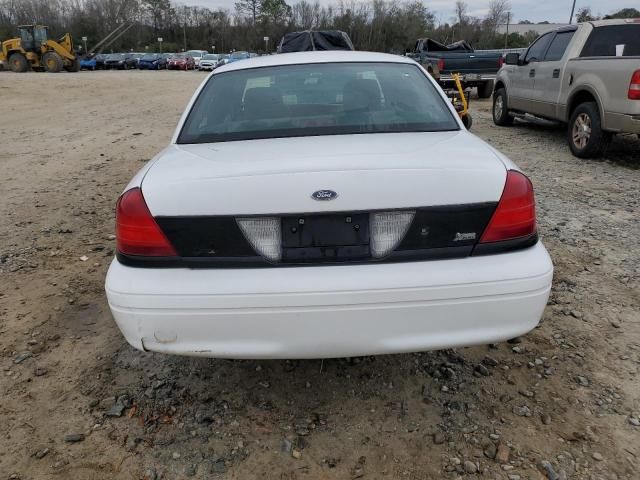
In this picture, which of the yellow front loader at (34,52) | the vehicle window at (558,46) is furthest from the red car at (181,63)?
the vehicle window at (558,46)

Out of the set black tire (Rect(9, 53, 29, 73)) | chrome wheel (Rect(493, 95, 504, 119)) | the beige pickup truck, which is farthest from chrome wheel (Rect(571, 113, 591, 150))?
black tire (Rect(9, 53, 29, 73))

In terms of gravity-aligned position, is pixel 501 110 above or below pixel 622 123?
below

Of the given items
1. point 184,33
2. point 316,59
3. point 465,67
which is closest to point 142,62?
point 184,33

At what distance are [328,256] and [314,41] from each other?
16.3 meters

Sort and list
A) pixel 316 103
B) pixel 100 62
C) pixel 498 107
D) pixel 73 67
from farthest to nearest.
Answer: pixel 100 62, pixel 73 67, pixel 498 107, pixel 316 103

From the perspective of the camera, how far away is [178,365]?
3004 mm

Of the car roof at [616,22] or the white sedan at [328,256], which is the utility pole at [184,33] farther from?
the white sedan at [328,256]

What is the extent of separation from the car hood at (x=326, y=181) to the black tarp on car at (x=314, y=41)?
50.4ft

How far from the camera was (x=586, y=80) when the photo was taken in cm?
758

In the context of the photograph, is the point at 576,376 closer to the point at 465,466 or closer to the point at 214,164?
the point at 465,466

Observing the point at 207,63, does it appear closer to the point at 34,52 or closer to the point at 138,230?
the point at 34,52

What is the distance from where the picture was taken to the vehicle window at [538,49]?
9.20 metres

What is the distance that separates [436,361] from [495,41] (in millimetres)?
81219

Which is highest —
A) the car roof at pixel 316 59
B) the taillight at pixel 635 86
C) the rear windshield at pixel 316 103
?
the car roof at pixel 316 59
